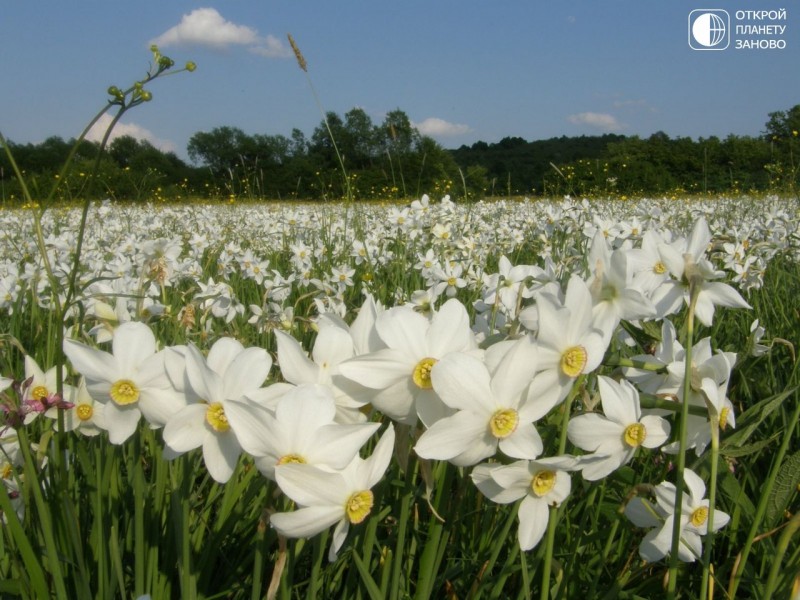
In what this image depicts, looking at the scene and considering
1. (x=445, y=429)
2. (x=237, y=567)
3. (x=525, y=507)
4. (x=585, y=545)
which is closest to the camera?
(x=445, y=429)

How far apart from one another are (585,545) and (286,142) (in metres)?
19.5

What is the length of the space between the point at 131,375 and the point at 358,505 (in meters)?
0.41

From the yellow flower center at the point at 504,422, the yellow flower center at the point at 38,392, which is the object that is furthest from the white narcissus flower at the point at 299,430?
the yellow flower center at the point at 38,392

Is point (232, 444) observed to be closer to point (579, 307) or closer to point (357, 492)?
point (357, 492)

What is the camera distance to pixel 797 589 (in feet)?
3.14

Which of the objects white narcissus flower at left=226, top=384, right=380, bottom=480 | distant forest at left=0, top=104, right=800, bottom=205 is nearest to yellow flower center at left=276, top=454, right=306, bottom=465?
white narcissus flower at left=226, top=384, right=380, bottom=480

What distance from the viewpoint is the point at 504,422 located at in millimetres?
883

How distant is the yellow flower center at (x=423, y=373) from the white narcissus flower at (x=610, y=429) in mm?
311

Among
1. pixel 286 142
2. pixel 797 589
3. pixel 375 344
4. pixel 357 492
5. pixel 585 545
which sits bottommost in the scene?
pixel 585 545

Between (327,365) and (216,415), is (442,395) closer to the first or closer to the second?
(327,365)

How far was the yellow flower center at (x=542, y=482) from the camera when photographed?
103 centimetres

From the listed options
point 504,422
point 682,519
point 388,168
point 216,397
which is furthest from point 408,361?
point 388,168

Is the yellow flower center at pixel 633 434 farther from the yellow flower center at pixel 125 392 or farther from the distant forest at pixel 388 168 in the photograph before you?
the distant forest at pixel 388 168

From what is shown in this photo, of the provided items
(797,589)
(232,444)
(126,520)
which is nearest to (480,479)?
(232,444)
